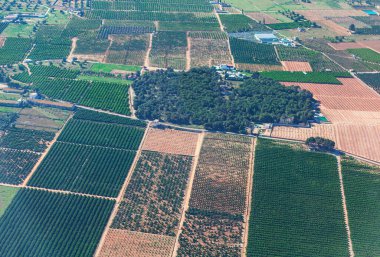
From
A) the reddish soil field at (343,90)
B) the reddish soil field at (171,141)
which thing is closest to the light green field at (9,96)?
the reddish soil field at (171,141)

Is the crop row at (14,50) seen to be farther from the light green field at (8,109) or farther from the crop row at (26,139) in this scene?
the crop row at (26,139)

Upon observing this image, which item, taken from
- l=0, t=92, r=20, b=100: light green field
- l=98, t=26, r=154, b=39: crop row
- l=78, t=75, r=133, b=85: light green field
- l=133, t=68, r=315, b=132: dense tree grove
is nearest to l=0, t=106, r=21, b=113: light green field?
l=0, t=92, r=20, b=100: light green field

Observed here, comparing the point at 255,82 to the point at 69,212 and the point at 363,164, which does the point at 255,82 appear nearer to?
the point at 363,164

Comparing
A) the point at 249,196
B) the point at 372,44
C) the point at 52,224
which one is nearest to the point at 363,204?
the point at 249,196

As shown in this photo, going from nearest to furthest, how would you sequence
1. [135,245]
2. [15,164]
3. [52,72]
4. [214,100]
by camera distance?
[135,245] < [15,164] < [214,100] < [52,72]

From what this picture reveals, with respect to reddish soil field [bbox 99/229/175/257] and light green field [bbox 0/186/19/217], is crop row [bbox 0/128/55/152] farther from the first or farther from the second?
reddish soil field [bbox 99/229/175/257]

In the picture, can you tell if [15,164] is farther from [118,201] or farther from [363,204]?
[363,204]
